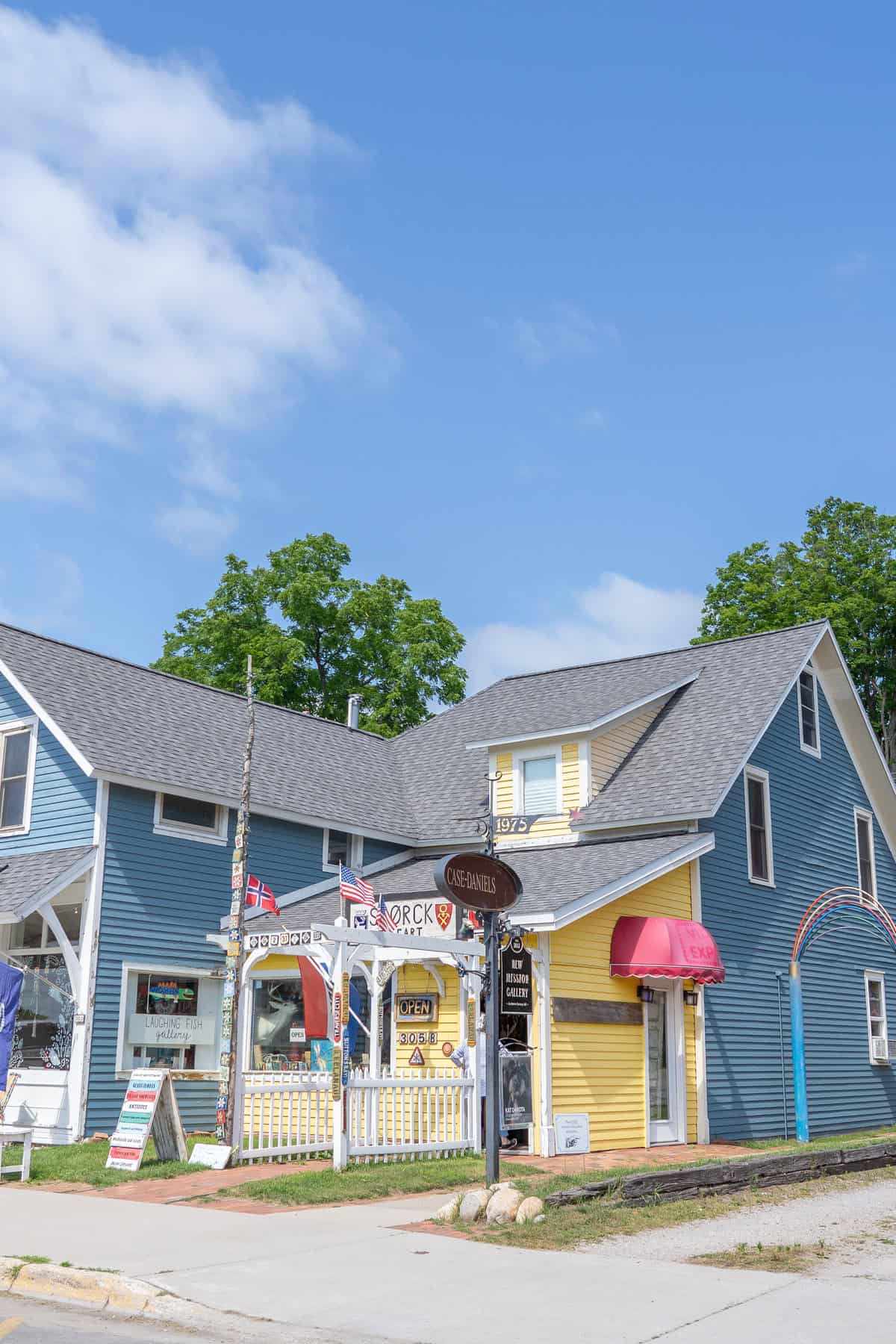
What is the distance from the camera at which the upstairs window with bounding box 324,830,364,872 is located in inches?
889

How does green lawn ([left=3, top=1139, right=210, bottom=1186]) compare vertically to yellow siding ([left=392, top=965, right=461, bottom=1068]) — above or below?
below

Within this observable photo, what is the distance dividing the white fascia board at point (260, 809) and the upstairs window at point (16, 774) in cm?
182

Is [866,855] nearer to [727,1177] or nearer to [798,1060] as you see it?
[798,1060]

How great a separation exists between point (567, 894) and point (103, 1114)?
694 centimetres

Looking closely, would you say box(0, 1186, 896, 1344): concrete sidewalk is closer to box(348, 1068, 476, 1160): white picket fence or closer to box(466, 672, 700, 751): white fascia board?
box(348, 1068, 476, 1160): white picket fence

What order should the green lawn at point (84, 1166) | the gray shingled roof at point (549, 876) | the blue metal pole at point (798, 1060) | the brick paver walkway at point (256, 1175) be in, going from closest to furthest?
1. the brick paver walkway at point (256, 1175)
2. the green lawn at point (84, 1166)
3. the gray shingled roof at point (549, 876)
4. the blue metal pole at point (798, 1060)

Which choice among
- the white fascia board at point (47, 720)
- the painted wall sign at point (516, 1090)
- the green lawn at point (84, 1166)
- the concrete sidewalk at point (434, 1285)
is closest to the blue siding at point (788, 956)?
the painted wall sign at point (516, 1090)

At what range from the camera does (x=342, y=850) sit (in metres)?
22.8

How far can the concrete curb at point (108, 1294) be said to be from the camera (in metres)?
7.92

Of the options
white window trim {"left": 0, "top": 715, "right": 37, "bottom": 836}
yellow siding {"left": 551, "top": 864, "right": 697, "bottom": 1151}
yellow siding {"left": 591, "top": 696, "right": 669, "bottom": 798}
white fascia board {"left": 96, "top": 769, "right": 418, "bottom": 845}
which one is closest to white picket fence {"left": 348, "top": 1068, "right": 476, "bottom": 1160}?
yellow siding {"left": 551, "top": 864, "right": 697, "bottom": 1151}

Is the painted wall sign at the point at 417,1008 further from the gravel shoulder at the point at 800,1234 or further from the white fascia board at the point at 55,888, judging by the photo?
the gravel shoulder at the point at 800,1234

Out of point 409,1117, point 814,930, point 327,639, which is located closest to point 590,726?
point 814,930

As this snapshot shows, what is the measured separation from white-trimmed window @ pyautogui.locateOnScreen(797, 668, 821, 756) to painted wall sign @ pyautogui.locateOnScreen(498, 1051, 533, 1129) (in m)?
10.3

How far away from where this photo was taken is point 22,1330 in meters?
7.52
